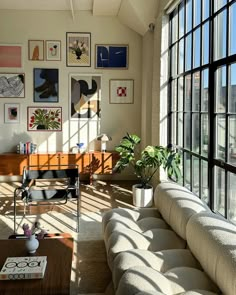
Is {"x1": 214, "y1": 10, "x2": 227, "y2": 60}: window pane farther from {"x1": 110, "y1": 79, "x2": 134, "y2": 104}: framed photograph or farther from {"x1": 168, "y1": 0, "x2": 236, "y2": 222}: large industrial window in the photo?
{"x1": 110, "y1": 79, "x2": 134, "y2": 104}: framed photograph

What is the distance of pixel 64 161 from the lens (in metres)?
7.14

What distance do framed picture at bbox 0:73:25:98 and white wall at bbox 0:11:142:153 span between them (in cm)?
9

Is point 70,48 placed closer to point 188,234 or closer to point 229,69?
point 229,69

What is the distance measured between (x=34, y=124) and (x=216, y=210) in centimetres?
486

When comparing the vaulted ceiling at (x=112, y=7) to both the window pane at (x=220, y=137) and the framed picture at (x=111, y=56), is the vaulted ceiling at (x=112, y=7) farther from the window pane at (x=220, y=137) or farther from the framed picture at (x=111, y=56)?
the window pane at (x=220, y=137)

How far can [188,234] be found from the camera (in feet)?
9.07

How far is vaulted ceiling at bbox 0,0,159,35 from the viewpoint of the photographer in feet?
19.9

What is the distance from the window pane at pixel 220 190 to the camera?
11.7 ft

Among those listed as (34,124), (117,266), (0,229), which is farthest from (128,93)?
(117,266)

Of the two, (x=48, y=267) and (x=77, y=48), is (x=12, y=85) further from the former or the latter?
(x=48, y=267)

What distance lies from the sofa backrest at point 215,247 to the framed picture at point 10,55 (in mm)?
5842

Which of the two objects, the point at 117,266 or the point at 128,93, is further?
the point at 128,93

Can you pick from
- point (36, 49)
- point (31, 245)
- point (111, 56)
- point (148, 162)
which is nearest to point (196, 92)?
point (148, 162)

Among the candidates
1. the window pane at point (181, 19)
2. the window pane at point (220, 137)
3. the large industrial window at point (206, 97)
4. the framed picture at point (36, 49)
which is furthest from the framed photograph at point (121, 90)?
the window pane at point (220, 137)
